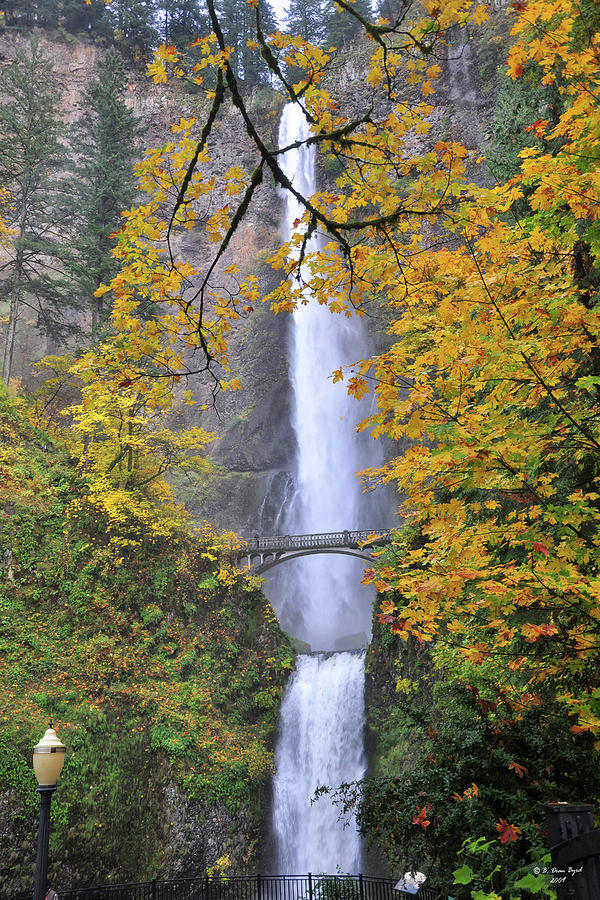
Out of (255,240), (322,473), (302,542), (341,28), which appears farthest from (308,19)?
(302,542)

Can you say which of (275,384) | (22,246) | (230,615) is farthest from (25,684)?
(275,384)

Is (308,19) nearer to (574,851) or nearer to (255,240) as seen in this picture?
(255,240)

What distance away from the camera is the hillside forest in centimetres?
354

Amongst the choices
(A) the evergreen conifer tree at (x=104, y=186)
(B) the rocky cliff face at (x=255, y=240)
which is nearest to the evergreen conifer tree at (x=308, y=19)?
(B) the rocky cliff face at (x=255, y=240)

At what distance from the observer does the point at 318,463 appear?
31875 mm

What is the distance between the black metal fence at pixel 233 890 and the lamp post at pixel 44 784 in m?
5.55

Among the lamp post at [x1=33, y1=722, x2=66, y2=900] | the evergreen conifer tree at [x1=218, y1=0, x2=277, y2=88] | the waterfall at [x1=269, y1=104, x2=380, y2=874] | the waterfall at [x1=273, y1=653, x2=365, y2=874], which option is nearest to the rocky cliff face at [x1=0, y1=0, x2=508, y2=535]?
the waterfall at [x1=269, y1=104, x2=380, y2=874]

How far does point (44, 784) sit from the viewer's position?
5.97 metres

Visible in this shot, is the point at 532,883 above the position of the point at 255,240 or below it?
below

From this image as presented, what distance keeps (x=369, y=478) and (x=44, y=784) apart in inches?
192

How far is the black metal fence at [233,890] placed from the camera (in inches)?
427

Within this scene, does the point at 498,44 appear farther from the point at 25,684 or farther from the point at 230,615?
the point at 25,684

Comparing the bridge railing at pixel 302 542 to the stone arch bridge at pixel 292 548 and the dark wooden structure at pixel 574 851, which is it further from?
the dark wooden structure at pixel 574 851

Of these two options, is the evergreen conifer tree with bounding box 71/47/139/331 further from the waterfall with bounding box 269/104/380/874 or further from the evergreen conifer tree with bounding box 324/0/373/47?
the evergreen conifer tree with bounding box 324/0/373/47
